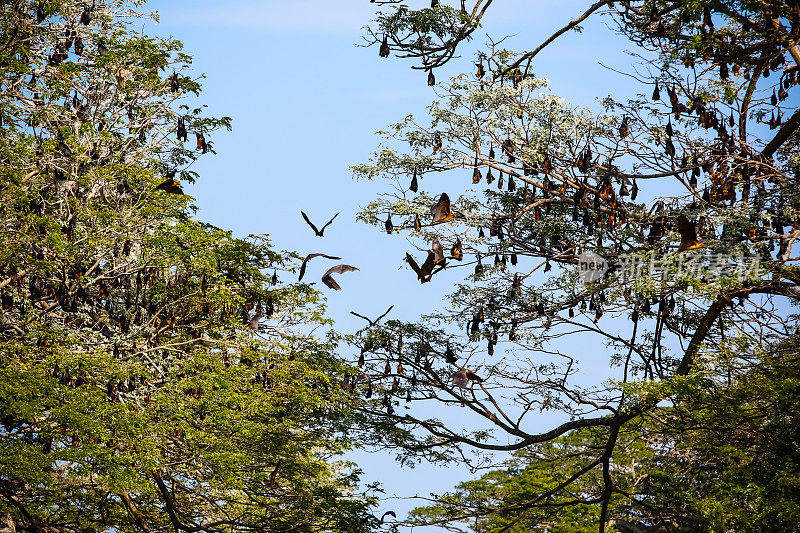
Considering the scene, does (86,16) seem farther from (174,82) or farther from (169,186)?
(169,186)

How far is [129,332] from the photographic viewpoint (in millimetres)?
11969

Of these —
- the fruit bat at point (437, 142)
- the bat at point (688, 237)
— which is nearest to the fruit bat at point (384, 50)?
the fruit bat at point (437, 142)

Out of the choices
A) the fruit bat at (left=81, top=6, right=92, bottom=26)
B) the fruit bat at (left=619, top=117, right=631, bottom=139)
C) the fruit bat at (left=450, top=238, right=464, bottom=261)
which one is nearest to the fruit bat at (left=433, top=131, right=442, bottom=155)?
the fruit bat at (left=450, top=238, right=464, bottom=261)

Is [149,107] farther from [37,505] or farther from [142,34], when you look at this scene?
[37,505]

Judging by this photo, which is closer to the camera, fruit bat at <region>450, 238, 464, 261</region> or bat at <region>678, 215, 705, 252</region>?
bat at <region>678, 215, 705, 252</region>

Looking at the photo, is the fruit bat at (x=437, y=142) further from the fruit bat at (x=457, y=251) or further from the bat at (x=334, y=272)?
the bat at (x=334, y=272)

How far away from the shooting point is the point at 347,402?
13.5 m

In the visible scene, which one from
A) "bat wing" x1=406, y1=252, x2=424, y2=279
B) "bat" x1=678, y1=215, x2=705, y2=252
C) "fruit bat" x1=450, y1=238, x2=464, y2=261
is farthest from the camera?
"fruit bat" x1=450, y1=238, x2=464, y2=261

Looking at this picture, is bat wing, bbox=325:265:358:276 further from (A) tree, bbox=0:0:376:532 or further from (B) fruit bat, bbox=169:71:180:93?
(B) fruit bat, bbox=169:71:180:93

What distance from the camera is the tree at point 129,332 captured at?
35.6ft

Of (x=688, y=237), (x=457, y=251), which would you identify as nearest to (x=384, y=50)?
(x=457, y=251)

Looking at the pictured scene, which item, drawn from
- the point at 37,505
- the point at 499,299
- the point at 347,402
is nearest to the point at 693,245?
the point at 499,299

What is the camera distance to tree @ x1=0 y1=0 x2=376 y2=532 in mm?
10836

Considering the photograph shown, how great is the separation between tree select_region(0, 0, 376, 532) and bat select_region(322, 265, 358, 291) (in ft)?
11.3
